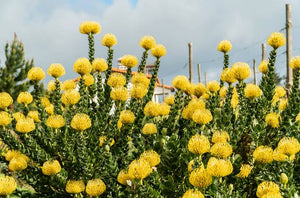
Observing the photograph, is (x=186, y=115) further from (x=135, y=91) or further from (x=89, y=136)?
(x=89, y=136)

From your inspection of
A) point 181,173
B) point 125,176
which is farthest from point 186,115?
point 125,176

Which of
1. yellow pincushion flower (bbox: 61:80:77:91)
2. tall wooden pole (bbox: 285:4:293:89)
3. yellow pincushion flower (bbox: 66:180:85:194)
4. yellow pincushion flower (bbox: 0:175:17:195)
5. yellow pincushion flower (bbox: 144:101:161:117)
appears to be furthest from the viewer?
tall wooden pole (bbox: 285:4:293:89)

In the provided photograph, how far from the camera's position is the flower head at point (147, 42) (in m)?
3.18

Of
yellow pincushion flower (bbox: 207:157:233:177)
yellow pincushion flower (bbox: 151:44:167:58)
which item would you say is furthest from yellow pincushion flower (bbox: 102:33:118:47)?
yellow pincushion flower (bbox: 207:157:233:177)

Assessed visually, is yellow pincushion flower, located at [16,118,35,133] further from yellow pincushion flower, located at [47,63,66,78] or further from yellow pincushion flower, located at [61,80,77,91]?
yellow pincushion flower, located at [61,80,77,91]

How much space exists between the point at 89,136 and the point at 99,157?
0.18 metres

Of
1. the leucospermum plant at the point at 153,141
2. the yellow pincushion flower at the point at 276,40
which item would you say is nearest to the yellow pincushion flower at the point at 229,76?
the leucospermum plant at the point at 153,141

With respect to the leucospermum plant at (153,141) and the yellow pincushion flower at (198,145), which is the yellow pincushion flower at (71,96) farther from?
the yellow pincushion flower at (198,145)

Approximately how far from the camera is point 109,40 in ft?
10.7

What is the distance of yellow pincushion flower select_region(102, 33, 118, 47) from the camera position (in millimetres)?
3262

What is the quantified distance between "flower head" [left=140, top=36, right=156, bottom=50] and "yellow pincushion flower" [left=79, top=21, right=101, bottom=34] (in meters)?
0.52

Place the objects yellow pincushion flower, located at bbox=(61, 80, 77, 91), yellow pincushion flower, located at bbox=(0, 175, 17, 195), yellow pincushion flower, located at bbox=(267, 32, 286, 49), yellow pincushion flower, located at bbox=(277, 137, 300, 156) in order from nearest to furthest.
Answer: yellow pincushion flower, located at bbox=(277, 137, 300, 156), yellow pincushion flower, located at bbox=(0, 175, 17, 195), yellow pincushion flower, located at bbox=(267, 32, 286, 49), yellow pincushion flower, located at bbox=(61, 80, 77, 91)

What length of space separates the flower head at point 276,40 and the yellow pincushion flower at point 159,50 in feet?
2.97

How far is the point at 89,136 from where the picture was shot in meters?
2.50
